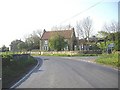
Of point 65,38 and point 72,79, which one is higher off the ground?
point 65,38

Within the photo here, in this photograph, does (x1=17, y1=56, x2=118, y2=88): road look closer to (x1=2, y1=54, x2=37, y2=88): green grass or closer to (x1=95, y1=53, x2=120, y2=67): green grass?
(x1=2, y1=54, x2=37, y2=88): green grass

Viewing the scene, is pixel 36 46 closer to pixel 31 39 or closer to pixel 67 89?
pixel 31 39

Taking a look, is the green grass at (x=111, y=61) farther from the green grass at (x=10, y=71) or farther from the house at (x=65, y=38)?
the house at (x=65, y=38)

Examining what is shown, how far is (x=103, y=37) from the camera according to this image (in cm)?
7138

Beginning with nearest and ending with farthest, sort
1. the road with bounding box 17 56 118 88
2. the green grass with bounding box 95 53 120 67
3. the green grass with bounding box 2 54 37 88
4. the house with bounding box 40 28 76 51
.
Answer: the road with bounding box 17 56 118 88 → the green grass with bounding box 2 54 37 88 → the green grass with bounding box 95 53 120 67 → the house with bounding box 40 28 76 51

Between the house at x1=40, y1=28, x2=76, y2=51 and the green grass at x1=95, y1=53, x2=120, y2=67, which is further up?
the house at x1=40, y1=28, x2=76, y2=51

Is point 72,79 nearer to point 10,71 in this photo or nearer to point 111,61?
point 10,71

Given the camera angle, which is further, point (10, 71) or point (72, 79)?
point (10, 71)

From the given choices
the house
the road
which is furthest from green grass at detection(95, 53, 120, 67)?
the house

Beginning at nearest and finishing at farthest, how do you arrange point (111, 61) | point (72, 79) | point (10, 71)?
point (72, 79)
point (10, 71)
point (111, 61)

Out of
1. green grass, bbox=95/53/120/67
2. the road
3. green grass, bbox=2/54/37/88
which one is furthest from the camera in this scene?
green grass, bbox=95/53/120/67

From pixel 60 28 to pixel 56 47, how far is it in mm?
20766

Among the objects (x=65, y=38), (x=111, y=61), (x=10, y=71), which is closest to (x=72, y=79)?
(x=10, y=71)

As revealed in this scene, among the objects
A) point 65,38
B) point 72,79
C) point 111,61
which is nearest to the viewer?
point 72,79
